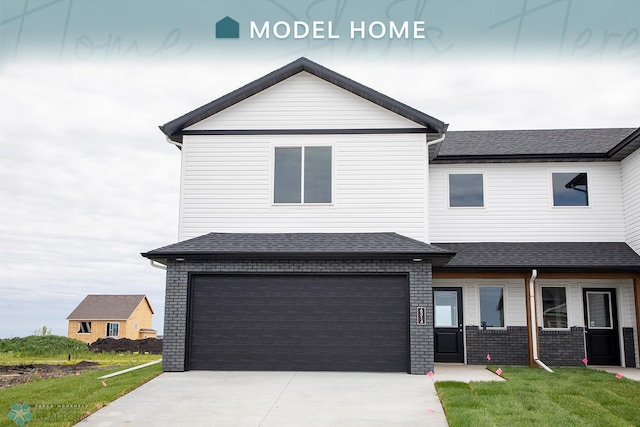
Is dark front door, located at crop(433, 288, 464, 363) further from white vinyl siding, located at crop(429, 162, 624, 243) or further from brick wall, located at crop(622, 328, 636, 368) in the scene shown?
brick wall, located at crop(622, 328, 636, 368)

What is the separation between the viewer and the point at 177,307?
14.7 m

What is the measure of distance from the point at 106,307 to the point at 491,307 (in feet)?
71.7

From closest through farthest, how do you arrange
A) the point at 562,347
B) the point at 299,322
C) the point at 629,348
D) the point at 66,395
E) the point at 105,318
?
the point at 66,395, the point at 299,322, the point at 629,348, the point at 562,347, the point at 105,318

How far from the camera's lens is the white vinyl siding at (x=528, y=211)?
1759 centimetres

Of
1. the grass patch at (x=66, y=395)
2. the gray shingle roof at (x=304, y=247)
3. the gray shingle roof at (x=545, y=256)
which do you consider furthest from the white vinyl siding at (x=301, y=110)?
the grass patch at (x=66, y=395)

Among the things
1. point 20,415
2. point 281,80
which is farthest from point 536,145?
point 20,415

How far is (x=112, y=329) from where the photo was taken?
32.6 m

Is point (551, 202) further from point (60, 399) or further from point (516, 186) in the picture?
point (60, 399)

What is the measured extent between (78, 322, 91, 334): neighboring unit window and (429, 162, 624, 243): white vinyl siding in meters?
21.3

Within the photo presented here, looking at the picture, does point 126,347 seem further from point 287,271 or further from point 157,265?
point 287,271

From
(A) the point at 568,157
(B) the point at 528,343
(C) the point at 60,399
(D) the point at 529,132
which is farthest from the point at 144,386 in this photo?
(D) the point at 529,132

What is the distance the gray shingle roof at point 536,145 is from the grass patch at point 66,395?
31.6ft

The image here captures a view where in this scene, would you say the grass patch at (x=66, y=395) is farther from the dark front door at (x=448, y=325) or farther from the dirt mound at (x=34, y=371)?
the dark front door at (x=448, y=325)

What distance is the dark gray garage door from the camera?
1456 cm
